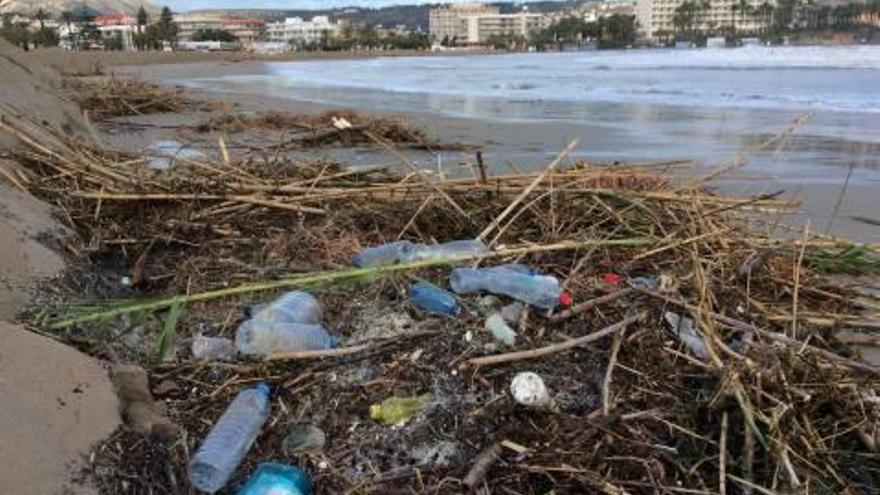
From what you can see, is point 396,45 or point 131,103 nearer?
point 131,103

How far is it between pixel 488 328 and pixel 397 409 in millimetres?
461

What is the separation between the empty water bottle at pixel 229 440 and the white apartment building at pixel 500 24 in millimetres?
161255

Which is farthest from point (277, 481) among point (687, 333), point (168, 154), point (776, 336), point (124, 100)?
point (124, 100)

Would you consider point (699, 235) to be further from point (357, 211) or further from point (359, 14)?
point (359, 14)

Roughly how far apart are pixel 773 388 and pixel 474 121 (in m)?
12.0

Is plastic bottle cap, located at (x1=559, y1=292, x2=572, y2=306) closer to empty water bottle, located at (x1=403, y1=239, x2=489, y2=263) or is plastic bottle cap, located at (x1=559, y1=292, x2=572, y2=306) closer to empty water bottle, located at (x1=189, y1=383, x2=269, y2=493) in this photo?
empty water bottle, located at (x1=403, y1=239, x2=489, y2=263)

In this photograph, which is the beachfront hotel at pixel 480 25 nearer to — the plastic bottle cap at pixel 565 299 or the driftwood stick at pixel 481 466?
the plastic bottle cap at pixel 565 299

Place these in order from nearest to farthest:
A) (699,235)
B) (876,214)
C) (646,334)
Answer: (646,334) < (699,235) < (876,214)

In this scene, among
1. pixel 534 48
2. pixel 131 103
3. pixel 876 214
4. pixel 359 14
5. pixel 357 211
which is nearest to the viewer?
pixel 357 211

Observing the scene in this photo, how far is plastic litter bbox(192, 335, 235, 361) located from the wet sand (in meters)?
2.06

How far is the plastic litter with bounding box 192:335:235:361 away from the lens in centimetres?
303

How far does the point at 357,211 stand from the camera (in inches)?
165

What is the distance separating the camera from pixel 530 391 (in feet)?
8.70

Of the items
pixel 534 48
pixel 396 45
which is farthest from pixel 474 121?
pixel 534 48
